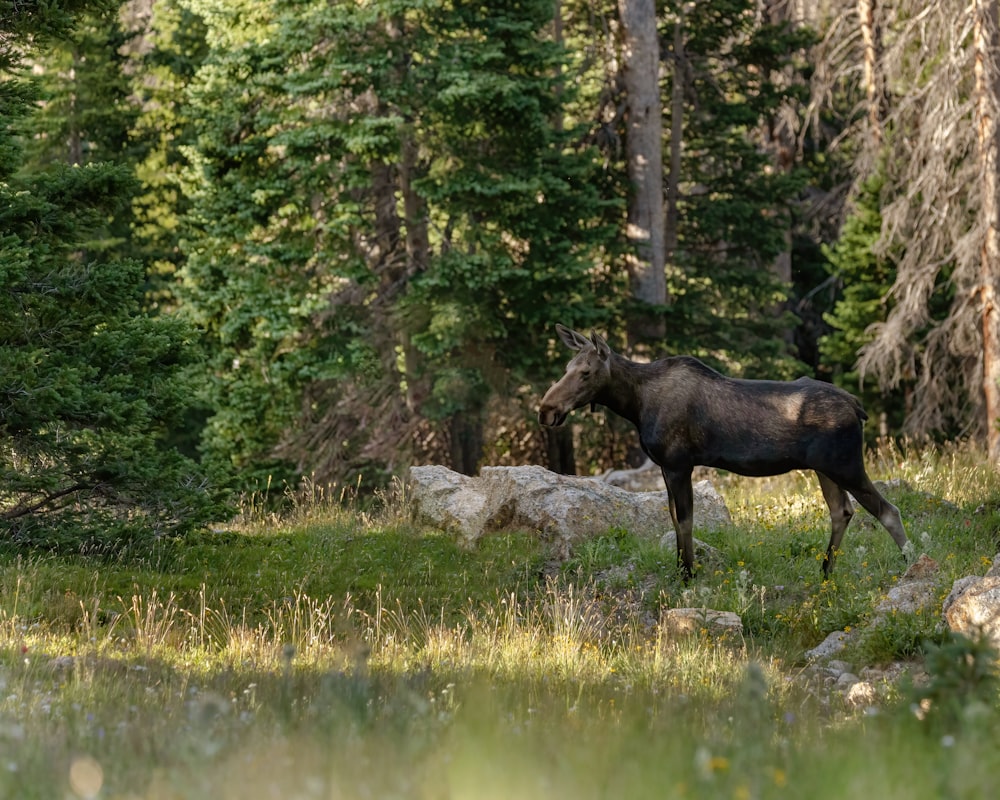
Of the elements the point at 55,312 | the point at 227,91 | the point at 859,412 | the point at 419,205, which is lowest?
the point at 859,412

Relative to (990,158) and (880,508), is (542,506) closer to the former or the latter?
(880,508)

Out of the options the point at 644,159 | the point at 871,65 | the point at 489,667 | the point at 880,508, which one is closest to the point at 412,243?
the point at 644,159

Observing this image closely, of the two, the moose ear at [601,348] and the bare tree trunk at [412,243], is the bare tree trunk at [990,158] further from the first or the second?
the moose ear at [601,348]

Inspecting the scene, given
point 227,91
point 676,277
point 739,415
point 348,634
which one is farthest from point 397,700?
point 676,277

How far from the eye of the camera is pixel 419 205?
21438mm

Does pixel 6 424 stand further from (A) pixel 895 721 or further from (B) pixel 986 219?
(B) pixel 986 219

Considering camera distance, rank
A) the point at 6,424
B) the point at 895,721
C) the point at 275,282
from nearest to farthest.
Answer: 1. the point at 895,721
2. the point at 6,424
3. the point at 275,282

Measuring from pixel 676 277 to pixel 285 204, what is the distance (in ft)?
26.7

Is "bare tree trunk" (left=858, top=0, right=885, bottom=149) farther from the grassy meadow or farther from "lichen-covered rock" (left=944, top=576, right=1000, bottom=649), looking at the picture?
"lichen-covered rock" (left=944, top=576, right=1000, bottom=649)

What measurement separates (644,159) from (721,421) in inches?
512

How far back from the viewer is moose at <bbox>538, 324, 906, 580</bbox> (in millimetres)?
10406

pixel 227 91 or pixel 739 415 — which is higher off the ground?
pixel 227 91

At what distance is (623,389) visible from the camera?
1085 cm

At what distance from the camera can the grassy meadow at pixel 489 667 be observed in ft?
13.5
